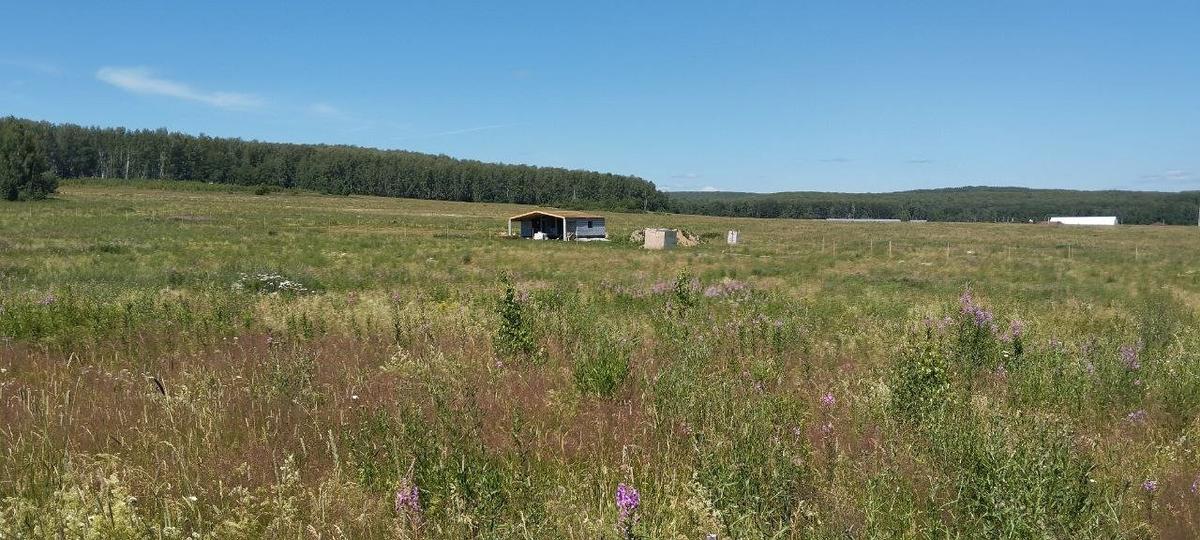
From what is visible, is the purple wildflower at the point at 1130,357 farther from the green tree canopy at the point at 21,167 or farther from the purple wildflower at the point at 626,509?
the green tree canopy at the point at 21,167

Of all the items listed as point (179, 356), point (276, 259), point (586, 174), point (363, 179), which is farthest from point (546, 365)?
point (586, 174)

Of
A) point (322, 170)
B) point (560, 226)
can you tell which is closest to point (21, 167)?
point (560, 226)

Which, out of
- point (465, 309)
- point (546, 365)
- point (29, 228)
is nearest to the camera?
point (546, 365)

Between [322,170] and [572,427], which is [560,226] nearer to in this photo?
[572,427]

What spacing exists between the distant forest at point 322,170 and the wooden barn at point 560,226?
99.0 meters

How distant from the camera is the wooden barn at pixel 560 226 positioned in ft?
184

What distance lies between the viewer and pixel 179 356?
251 inches

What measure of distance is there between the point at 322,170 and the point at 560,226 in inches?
4856

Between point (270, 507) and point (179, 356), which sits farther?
point (179, 356)

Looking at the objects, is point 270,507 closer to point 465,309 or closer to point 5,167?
point 465,309

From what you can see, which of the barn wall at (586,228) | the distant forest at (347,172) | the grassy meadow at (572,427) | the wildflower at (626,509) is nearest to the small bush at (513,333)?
the grassy meadow at (572,427)

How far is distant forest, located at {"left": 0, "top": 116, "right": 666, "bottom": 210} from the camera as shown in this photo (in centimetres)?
14688

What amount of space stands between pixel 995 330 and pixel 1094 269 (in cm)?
2723

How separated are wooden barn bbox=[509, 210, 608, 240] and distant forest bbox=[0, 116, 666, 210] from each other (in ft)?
325
